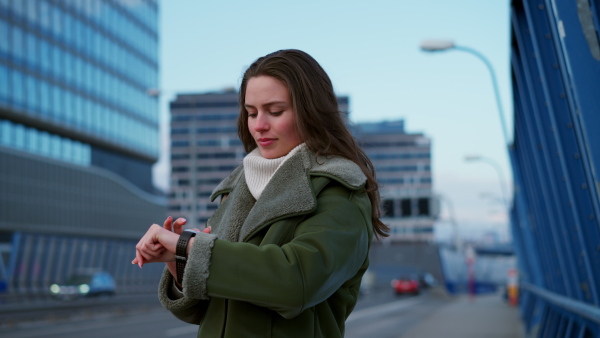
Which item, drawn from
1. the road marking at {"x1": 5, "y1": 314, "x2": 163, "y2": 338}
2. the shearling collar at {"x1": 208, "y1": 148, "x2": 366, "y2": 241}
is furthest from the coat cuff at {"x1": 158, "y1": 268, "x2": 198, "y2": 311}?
the road marking at {"x1": 5, "y1": 314, "x2": 163, "y2": 338}

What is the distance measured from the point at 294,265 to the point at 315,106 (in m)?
0.52

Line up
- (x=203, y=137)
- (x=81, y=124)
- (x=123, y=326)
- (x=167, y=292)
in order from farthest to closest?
(x=203, y=137)
(x=81, y=124)
(x=123, y=326)
(x=167, y=292)

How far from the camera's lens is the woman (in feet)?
5.81

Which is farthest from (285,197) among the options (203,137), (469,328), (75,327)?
(203,137)

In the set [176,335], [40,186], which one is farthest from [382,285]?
[176,335]

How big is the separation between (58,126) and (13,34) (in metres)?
7.45

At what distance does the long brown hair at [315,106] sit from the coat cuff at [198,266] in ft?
1.35

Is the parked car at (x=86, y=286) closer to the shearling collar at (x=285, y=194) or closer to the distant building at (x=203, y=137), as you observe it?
the shearling collar at (x=285, y=194)

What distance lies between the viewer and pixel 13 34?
49.2 m

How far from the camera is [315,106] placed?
2102 mm

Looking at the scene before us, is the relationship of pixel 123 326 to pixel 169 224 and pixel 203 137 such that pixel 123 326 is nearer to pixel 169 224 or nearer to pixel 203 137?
pixel 169 224

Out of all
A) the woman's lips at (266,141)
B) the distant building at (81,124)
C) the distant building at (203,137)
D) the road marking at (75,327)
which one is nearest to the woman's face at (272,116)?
the woman's lips at (266,141)

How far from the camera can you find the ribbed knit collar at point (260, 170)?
82.1 inches

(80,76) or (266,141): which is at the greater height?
(80,76)
